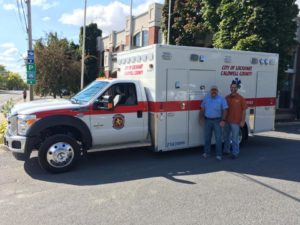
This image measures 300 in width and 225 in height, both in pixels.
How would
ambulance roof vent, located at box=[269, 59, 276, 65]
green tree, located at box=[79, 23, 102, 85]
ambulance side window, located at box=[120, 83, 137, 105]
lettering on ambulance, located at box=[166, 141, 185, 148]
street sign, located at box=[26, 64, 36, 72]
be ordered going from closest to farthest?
ambulance side window, located at box=[120, 83, 137, 105] < lettering on ambulance, located at box=[166, 141, 185, 148] < ambulance roof vent, located at box=[269, 59, 276, 65] < street sign, located at box=[26, 64, 36, 72] < green tree, located at box=[79, 23, 102, 85]

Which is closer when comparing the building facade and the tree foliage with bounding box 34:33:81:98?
the tree foliage with bounding box 34:33:81:98

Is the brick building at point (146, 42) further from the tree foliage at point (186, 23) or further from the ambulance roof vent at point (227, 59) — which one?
the ambulance roof vent at point (227, 59)

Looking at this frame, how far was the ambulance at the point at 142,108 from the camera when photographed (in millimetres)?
6625

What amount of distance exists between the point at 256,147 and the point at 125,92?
460cm

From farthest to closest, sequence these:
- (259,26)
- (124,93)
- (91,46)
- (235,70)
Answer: (91,46), (259,26), (235,70), (124,93)

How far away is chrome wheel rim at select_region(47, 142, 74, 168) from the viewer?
21.6 ft


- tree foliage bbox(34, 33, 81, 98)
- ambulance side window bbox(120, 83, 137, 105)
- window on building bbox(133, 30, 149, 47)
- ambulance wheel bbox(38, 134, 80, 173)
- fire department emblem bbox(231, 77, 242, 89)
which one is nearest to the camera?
ambulance wheel bbox(38, 134, 80, 173)

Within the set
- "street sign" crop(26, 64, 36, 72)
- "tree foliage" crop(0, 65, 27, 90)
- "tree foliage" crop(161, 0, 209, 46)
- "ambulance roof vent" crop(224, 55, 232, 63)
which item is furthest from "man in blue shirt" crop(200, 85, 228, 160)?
"tree foliage" crop(0, 65, 27, 90)

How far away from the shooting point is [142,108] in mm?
7719

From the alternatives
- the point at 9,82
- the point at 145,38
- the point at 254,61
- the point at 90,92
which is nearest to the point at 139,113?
the point at 90,92

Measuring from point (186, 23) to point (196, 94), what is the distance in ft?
45.4

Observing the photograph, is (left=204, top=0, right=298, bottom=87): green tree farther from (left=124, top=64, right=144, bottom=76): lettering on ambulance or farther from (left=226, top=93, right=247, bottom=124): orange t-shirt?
(left=124, top=64, right=144, bottom=76): lettering on ambulance

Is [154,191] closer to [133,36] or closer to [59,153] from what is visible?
[59,153]

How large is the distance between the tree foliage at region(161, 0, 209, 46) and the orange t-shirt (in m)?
12.5
